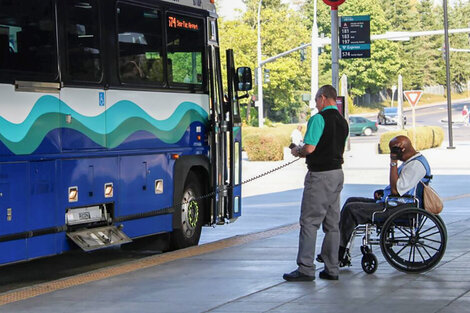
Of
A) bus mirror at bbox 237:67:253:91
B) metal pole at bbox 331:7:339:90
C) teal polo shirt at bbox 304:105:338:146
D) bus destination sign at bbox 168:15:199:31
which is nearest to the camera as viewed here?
teal polo shirt at bbox 304:105:338:146

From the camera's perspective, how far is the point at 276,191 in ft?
80.8

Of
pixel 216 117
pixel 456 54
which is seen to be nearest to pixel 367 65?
pixel 456 54

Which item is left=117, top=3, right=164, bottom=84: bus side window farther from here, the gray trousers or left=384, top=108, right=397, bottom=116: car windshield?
left=384, top=108, right=397, bottom=116: car windshield

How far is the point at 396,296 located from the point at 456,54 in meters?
124

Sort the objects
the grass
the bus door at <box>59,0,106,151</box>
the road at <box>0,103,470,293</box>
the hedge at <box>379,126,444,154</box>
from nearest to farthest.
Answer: the bus door at <box>59,0,106,151</box>
the road at <box>0,103,470,293</box>
the hedge at <box>379,126,444,154</box>
the grass

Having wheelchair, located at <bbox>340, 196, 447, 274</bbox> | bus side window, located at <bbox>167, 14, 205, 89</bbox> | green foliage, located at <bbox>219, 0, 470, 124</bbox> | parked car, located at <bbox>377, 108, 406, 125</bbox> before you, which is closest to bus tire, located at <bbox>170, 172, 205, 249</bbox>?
bus side window, located at <bbox>167, 14, 205, 89</bbox>

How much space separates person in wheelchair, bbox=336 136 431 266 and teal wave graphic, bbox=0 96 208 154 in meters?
2.85

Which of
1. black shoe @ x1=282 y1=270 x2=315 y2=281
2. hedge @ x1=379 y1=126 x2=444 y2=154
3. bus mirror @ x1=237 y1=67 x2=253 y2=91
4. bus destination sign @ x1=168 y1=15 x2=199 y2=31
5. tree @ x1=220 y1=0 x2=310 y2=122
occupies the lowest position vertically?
hedge @ x1=379 y1=126 x2=444 y2=154

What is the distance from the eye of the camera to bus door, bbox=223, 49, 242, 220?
14.3 meters

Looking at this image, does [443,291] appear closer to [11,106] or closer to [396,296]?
[396,296]

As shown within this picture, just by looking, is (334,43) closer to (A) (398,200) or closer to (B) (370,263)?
(A) (398,200)

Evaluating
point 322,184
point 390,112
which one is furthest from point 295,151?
point 390,112

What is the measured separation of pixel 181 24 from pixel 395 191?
4.29 m

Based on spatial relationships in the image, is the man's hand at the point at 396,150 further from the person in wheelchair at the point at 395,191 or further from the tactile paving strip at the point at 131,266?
the tactile paving strip at the point at 131,266
